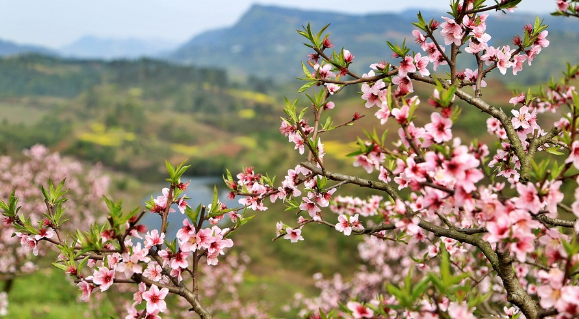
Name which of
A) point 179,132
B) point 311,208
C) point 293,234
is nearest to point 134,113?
point 179,132

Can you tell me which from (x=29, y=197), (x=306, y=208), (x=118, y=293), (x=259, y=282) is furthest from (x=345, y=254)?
A: (x=306, y=208)

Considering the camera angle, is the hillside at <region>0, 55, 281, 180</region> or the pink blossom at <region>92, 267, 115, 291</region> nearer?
the pink blossom at <region>92, 267, 115, 291</region>

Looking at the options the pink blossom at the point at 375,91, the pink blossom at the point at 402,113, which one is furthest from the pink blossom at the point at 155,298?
the pink blossom at the point at 375,91

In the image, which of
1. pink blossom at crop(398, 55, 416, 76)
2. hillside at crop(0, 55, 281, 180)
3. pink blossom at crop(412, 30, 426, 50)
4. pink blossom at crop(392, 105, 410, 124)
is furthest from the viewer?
hillside at crop(0, 55, 281, 180)

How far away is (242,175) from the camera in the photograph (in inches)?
105

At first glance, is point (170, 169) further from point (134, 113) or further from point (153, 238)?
point (134, 113)

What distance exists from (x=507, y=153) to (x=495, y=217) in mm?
1163

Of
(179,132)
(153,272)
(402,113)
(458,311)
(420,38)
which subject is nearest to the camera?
(458,311)

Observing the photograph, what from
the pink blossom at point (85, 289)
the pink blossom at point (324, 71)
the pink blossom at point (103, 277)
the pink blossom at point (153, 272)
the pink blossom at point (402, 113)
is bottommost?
the pink blossom at point (85, 289)

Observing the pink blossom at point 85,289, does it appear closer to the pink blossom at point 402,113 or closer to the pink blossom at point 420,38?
the pink blossom at point 402,113

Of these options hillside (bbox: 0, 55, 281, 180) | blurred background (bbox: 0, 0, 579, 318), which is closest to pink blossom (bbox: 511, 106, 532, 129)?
blurred background (bbox: 0, 0, 579, 318)

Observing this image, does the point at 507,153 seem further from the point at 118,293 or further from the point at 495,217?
the point at 118,293

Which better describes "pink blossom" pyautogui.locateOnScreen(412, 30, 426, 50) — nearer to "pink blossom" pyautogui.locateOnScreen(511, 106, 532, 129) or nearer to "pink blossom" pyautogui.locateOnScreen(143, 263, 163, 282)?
"pink blossom" pyautogui.locateOnScreen(511, 106, 532, 129)

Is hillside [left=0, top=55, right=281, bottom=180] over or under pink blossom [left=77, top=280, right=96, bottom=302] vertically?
over
